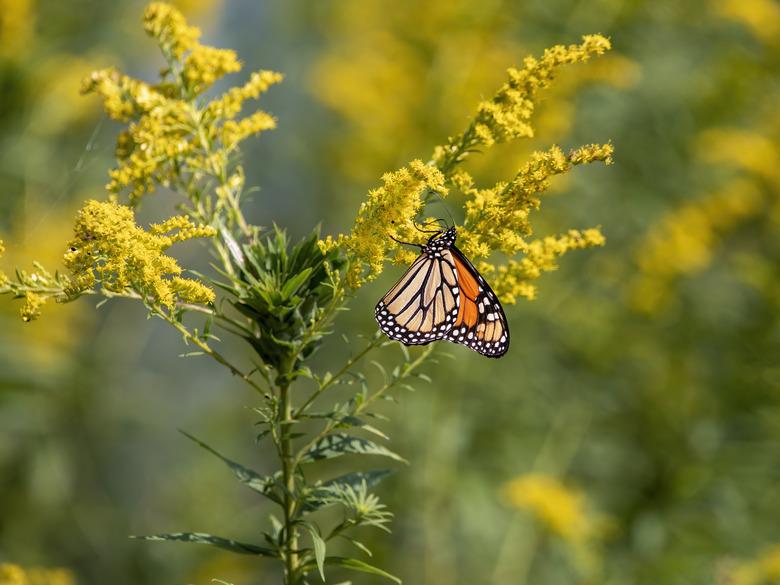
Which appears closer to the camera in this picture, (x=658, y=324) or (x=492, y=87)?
(x=658, y=324)

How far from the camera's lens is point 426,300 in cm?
202

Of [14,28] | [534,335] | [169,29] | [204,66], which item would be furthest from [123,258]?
[534,335]

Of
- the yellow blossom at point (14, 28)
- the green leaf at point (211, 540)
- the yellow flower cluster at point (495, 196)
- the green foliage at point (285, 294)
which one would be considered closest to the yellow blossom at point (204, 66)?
the green foliage at point (285, 294)

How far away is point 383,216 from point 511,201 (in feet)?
0.80

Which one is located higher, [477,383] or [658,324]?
[658,324]

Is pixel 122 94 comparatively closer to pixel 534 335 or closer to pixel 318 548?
pixel 318 548

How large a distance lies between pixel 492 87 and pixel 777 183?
1512 millimetres

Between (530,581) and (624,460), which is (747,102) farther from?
(530,581)

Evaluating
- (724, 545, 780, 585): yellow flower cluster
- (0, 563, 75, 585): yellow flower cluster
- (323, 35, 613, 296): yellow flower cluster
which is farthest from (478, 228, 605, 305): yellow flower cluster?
(724, 545, 780, 585): yellow flower cluster

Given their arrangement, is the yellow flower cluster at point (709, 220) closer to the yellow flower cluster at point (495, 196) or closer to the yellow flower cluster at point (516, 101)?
the yellow flower cluster at point (495, 196)

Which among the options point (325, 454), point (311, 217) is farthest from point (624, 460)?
point (311, 217)

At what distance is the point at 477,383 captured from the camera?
4.41 m

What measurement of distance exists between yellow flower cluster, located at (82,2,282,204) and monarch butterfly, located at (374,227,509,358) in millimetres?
462

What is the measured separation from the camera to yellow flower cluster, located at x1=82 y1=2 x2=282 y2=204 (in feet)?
6.06
